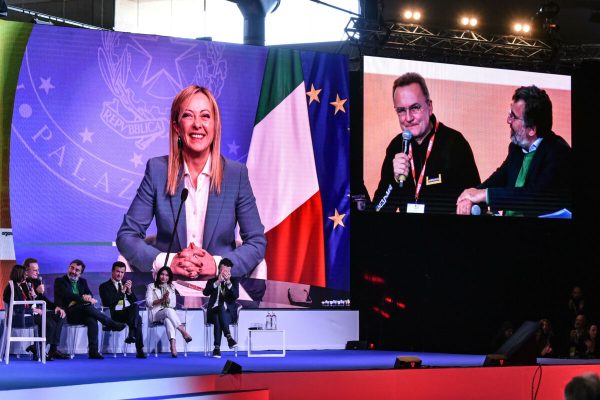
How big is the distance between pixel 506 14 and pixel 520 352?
535 cm

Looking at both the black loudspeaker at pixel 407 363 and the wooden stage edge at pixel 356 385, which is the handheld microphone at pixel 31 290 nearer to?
the wooden stage edge at pixel 356 385

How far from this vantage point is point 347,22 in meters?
11.2

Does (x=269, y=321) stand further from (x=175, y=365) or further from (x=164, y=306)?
(x=175, y=365)

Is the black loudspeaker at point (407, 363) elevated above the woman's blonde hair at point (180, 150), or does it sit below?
below

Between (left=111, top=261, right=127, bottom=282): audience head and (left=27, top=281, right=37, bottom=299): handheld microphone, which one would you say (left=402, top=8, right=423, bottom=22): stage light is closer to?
(left=111, top=261, right=127, bottom=282): audience head

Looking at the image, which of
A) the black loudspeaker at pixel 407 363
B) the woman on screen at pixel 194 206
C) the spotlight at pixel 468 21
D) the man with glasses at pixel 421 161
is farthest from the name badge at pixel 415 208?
the black loudspeaker at pixel 407 363

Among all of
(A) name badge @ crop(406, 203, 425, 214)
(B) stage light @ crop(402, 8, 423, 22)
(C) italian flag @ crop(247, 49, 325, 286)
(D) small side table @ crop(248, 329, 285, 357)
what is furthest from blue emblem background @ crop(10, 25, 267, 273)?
(B) stage light @ crop(402, 8, 423, 22)

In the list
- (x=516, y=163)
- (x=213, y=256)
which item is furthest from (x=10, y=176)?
(x=516, y=163)

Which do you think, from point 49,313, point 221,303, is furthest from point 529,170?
point 49,313

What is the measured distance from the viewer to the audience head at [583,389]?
3.30 metres

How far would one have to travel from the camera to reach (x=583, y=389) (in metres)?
3.31

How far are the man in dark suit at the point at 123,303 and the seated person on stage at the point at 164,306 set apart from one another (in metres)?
0.15

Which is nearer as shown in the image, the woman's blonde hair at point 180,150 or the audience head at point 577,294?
the woman's blonde hair at point 180,150

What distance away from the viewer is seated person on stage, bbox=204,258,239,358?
30.5 feet
